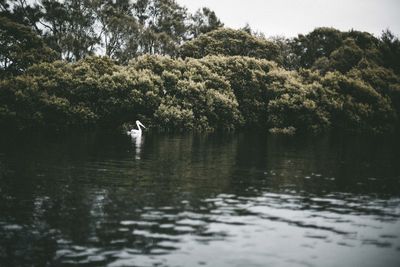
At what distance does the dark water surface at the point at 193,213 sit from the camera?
49.1 ft

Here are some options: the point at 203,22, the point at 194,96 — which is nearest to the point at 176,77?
the point at 194,96

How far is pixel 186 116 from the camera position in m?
79.8

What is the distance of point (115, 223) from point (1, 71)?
220ft

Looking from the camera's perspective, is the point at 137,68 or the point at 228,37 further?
the point at 228,37

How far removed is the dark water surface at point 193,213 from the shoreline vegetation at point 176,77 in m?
40.7

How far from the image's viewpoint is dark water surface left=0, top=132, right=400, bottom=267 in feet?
49.1

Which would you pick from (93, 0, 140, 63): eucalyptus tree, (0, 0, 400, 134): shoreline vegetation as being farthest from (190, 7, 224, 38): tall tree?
(93, 0, 140, 63): eucalyptus tree

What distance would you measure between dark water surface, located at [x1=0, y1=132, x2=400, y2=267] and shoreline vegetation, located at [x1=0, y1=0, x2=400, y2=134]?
1601 inches

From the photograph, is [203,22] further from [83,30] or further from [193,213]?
[193,213]

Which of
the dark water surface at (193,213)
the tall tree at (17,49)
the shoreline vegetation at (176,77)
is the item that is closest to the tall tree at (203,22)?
the shoreline vegetation at (176,77)

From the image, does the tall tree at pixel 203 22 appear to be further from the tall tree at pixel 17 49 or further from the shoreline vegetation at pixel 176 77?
the tall tree at pixel 17 49

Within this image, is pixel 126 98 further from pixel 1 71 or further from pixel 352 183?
pixel 352 183

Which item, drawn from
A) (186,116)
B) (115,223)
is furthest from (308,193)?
(186,116)

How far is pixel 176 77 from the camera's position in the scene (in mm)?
84125
